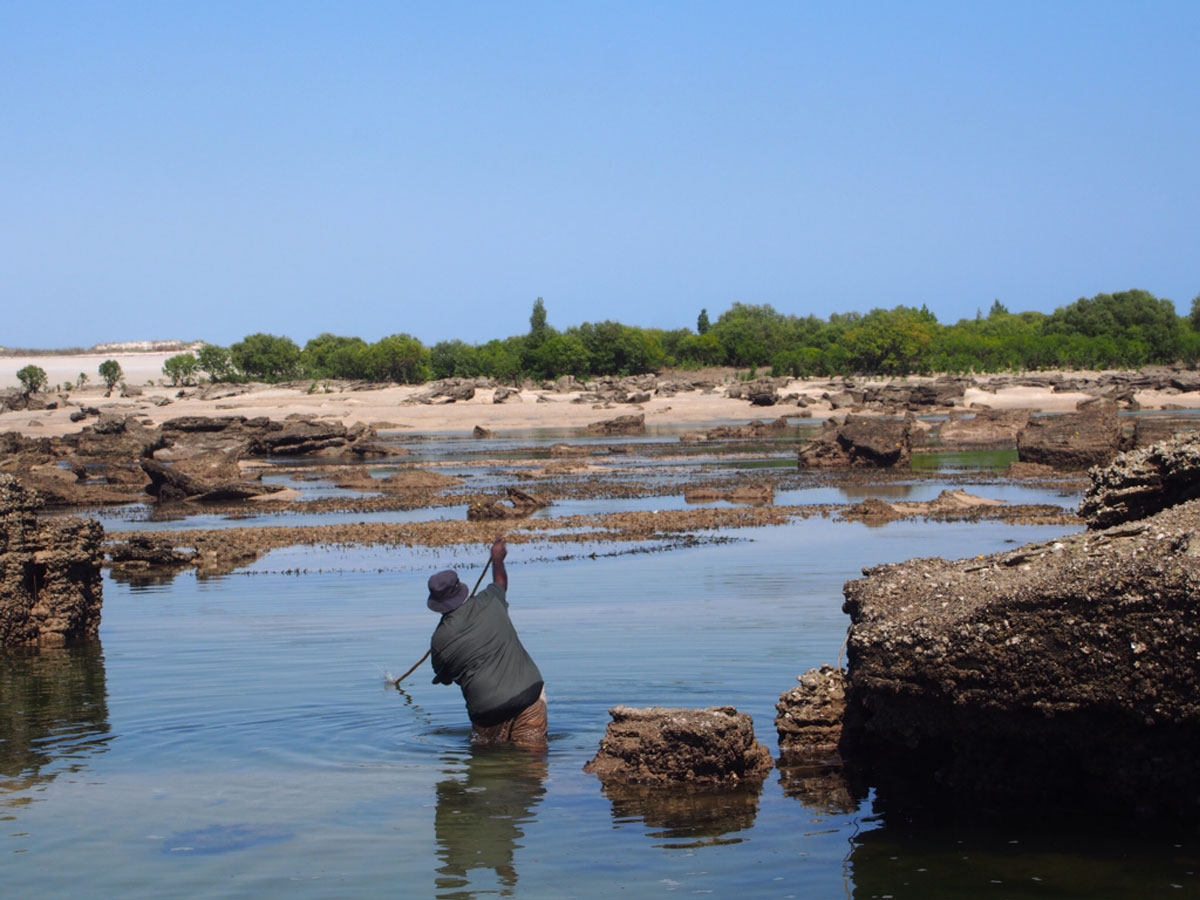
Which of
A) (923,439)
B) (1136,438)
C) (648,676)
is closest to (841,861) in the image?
(648,676)

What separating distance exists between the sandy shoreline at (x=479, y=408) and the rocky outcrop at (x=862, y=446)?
28.1m

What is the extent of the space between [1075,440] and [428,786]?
3020 cm

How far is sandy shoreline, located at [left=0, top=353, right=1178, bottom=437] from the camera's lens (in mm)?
72438

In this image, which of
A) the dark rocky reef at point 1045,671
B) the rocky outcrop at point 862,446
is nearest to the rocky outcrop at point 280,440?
the rocky outcrop at point 862,446

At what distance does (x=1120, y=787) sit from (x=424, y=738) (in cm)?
586

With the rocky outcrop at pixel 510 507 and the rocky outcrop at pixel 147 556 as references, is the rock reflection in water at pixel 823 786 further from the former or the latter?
the rocky outcrop at pixel 510 507

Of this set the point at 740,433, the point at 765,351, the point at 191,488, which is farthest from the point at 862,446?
the point at 765,351

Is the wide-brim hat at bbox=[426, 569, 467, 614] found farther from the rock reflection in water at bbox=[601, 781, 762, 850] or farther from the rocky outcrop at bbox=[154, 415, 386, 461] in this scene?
the rocky outcrop at bbox=[154, 415, 386, 461]

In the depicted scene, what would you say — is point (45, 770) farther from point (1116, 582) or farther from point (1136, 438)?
point (1136, 438)

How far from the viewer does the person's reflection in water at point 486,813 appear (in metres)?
8.20

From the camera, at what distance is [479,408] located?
7994cm

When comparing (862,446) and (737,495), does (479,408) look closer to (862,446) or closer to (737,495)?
(862,446)

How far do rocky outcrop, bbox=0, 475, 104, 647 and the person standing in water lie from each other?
24.3 feet

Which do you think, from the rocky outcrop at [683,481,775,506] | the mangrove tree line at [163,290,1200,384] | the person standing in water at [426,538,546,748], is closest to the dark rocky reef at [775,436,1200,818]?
the person standing in water at [426,538,546,748]
